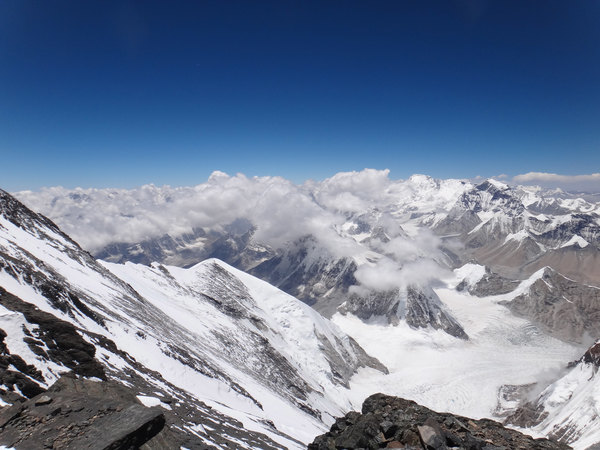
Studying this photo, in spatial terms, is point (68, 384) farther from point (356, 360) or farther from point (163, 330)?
point (356, 360)

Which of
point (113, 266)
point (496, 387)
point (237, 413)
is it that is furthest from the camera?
point (496, 387)

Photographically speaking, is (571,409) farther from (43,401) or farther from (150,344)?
(43,401)

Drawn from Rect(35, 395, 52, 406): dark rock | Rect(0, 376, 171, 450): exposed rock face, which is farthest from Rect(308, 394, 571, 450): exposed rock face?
Rect(35, 395, 52, 406): dark rock

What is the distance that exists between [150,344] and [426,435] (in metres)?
42.5

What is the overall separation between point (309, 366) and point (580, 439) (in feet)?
297

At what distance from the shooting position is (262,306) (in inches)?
6742

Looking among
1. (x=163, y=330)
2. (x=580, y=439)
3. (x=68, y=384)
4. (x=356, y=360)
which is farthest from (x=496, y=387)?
(x=68, y=384)

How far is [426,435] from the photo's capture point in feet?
53.9

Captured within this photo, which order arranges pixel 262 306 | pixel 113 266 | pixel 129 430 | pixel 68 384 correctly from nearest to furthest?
1. pixel 129 430
2. pixel 68 384
3. pixel 113 266
4. pixel 262 306

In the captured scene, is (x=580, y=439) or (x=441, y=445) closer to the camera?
(x=441, y=445)

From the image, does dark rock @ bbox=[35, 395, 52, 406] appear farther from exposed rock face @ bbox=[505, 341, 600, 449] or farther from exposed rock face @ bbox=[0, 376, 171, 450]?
exposed rock face @ bbox=[505, 341, 600, 449]

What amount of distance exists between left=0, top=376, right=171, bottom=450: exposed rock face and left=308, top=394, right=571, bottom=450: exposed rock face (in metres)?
11.1

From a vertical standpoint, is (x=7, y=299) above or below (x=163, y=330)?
above

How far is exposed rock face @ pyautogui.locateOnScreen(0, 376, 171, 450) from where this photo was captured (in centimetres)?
1304
